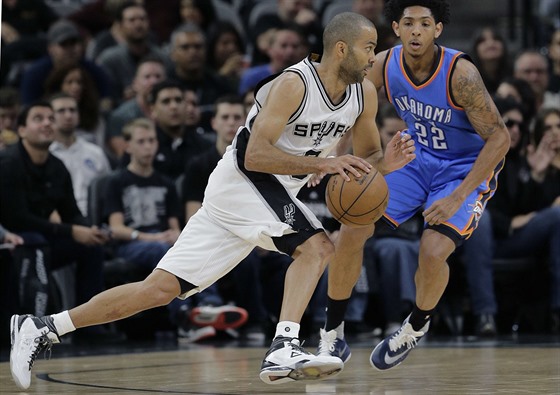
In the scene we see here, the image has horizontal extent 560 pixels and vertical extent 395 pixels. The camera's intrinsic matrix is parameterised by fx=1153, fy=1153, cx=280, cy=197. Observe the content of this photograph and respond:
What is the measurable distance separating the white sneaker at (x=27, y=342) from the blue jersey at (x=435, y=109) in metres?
2.23

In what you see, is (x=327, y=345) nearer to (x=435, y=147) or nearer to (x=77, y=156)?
(x=435, y=147)

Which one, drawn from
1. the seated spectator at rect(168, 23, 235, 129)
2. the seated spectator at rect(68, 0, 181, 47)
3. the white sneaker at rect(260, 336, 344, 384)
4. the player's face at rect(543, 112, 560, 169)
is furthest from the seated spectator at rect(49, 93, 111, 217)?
the white sneaker at rect(260, 336, 344, 384)

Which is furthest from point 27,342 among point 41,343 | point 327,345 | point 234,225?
point 327,345

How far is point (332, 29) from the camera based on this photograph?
18.0 ft

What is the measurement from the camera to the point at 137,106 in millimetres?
10266

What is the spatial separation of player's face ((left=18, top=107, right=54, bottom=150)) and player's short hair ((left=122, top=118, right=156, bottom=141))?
0.75m

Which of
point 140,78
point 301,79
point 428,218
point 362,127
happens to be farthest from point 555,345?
point 140,78

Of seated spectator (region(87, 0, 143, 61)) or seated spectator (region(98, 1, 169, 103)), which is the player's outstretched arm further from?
seated spectator (region(87, 0, 143, 61))

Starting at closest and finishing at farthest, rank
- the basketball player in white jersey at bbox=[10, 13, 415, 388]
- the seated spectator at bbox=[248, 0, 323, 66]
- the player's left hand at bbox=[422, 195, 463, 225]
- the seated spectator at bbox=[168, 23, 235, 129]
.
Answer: the basketball player in white jersey at bbox=[10, 13, 415, 388] < the player's left hand at bbox=[422, 195, 463, 225] < the seated spectator at bbox=[168, 23, 235, 129] < the seated spectator at bbox=[248, 0, 323, 66]

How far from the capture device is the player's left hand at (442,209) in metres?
6.02

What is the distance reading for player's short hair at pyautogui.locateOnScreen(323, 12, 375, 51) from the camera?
5.45 m

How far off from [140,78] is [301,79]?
5255mm

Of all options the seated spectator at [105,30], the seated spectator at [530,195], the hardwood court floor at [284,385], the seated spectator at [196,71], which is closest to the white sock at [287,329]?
the hardwood court floor at [284,385]

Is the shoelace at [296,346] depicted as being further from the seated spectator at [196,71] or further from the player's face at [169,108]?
the seated spectator at [196,71]
